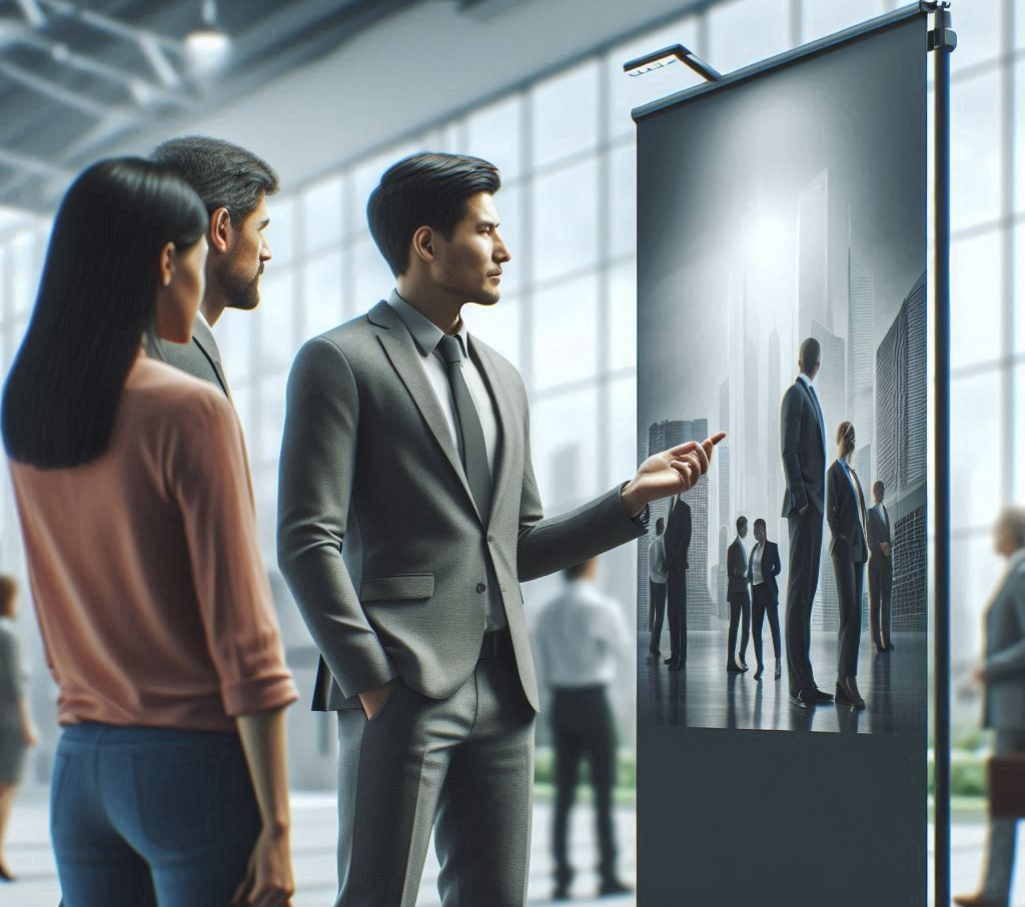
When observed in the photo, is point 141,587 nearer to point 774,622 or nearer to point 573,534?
point 573,534

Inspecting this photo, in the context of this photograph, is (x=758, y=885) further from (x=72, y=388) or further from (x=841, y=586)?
(x=72, y=388)

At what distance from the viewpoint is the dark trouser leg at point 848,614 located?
2.47 m

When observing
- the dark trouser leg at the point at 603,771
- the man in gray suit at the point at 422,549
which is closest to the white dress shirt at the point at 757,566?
the man in gray suit at the point at 422,549

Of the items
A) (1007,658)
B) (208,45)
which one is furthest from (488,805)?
(208,45)

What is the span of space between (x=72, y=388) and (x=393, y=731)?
37.3 inches

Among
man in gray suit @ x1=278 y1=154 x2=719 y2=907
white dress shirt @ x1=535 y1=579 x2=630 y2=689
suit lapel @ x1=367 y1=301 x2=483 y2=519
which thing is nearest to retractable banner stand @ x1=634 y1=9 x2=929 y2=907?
man in gray suit @ x1=278 y1=154 x2=719 y2=907

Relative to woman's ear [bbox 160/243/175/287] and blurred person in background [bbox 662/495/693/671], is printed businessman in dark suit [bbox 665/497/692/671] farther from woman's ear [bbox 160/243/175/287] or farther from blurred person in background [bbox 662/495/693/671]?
woman's ear [bbox 160/243/175/287]

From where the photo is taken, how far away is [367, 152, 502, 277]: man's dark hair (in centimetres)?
219

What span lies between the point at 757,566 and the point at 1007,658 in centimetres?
228

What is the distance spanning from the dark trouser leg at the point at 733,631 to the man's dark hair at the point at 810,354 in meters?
0.54

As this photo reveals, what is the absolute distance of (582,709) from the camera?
577cm

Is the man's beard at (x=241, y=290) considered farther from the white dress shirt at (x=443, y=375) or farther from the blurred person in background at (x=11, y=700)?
the blurred person in background at (x=11, y=700)

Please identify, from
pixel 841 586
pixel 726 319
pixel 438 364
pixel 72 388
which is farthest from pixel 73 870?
pixel 726 319

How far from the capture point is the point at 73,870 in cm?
124
